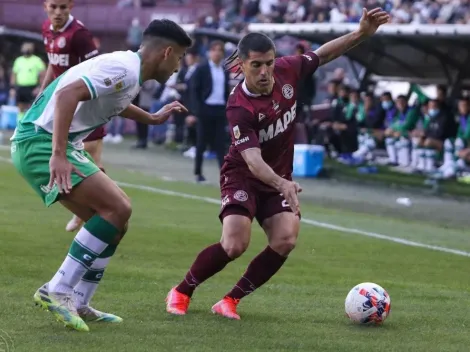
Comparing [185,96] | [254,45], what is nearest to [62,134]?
[254,45]

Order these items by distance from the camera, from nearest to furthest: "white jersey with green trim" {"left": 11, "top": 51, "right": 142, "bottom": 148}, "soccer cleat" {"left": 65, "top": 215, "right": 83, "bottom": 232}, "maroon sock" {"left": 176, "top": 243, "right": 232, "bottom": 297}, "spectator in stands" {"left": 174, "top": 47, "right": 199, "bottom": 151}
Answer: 1. "white jersey with green trim" {"left": 11, "top": 51, "right": 142, "bottom": 148}
2. "maroon sock" {"left": 176, "top": 243, "right": 232, "bottom": 297}
3. "soccer cleat" {"left": 65, "top": 215, "right": 83, "bottom": 232}
4. "spectator in stands" {"left": 174, "top": 47, "right": 199, "bottom": 151}

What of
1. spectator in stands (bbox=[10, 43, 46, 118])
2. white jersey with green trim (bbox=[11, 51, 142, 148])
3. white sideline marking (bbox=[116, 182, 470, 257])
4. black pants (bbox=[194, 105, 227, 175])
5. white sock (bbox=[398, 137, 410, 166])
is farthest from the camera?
spectator in stands (bbox=[10, 43, 46, 118])

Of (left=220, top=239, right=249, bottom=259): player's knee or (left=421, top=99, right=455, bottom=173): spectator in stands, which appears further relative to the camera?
(left=421, top=99, right=455, bottom=173): spectator in stands

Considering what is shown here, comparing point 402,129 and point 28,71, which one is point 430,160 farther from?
point 28,71

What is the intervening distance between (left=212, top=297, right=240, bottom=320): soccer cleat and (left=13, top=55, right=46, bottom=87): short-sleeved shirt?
2302 centimetres

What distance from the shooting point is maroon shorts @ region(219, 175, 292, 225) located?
26.1ft

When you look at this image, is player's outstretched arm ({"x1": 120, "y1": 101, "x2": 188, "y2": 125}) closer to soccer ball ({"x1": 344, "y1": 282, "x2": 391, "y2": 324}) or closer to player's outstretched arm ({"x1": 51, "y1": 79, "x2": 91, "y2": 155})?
player's outstretched arm ({"x1": 51, "y1": 79, "x2": 91, "y2": 155})

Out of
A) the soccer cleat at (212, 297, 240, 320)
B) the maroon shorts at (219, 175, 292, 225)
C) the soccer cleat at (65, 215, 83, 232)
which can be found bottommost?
the soccer cleat at (65, 215, 83, 232)

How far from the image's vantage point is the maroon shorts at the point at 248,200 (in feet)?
26.1

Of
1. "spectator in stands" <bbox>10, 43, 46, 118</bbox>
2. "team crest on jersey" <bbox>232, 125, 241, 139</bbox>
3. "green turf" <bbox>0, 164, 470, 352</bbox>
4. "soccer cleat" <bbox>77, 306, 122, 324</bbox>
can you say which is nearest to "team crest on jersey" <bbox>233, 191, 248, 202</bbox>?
"team crest on jersey" <bbox>232, 125, 241, 139</bbox>

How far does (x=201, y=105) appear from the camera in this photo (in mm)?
19312

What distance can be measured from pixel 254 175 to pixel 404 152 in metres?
14.7

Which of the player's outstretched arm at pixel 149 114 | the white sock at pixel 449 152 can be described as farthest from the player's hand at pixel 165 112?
the white sock at pixel 449 152

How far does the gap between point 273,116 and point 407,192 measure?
12286 millimetres
